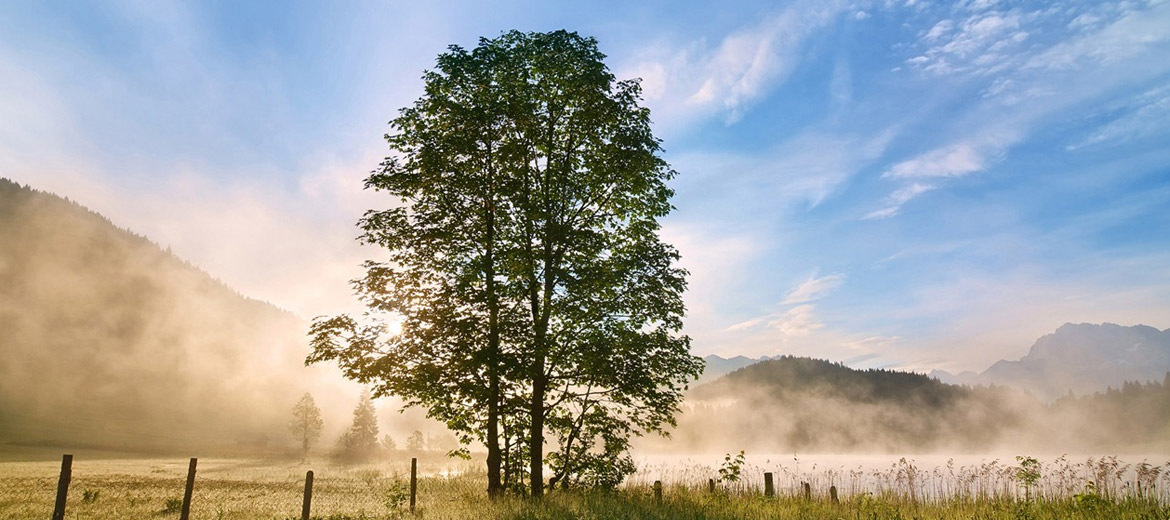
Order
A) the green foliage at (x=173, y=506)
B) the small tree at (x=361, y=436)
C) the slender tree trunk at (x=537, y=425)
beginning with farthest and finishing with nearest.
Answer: the small tree at (x=361, y=436) → the green foliage at (x=173, y=506) → the slender tree trunk at (x=537, y=425)

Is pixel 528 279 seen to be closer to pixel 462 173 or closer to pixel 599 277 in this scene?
pixel 599 277

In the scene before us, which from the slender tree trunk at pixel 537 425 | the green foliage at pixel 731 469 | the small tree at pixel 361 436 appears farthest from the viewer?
the small tree at pixel 361 436

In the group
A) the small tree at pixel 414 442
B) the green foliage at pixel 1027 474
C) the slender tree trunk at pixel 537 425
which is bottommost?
the small tree at pixel 414 442

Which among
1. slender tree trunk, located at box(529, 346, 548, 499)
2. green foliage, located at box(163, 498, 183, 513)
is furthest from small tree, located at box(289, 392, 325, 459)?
slender tree trunk, located at box(529, 346, 548, 499)

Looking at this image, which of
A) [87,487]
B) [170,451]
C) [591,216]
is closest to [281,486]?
[87,487]

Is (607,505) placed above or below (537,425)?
below

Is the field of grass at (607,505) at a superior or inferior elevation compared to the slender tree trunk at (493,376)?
inferior

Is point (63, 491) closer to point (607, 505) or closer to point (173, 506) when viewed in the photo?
point (173, 506)

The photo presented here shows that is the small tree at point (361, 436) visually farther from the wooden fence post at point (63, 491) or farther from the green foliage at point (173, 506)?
the wooden fence post at point (63, 491)

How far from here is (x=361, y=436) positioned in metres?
117

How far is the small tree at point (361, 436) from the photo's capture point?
114438 mm

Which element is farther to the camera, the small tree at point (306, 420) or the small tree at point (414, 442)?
the small tree at point (414, 442)

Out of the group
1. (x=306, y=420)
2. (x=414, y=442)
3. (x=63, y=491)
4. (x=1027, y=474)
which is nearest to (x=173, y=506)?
(x=63, y=491)

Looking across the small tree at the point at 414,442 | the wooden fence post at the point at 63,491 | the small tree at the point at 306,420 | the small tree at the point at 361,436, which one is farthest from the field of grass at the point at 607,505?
the small tree at the point at 414,442
